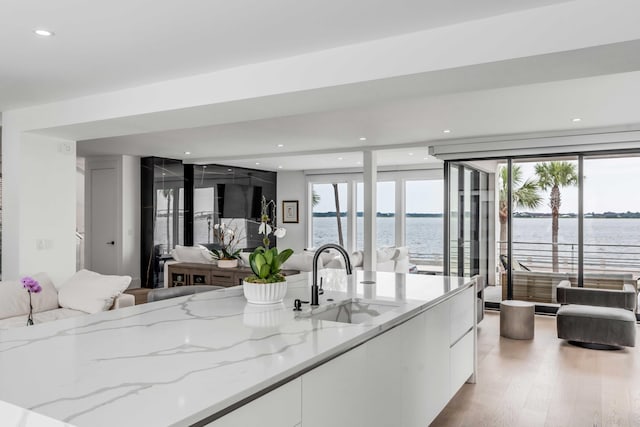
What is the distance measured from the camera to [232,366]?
1.38m

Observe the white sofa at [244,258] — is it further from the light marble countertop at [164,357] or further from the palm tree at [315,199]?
the palm tree at [315,199]

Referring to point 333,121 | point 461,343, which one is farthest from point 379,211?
point 461,343

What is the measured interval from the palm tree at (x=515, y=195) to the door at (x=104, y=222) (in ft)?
20.8

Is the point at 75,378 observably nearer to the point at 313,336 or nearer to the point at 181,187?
the point at 313,336

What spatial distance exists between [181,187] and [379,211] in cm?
426

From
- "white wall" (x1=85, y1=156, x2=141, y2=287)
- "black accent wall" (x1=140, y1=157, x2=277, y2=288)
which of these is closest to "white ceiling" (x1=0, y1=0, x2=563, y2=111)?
"white wall" (x1=85, y1=156, x2=141, y2=287)

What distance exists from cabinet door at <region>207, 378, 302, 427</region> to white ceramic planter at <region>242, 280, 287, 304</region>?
3.04ft

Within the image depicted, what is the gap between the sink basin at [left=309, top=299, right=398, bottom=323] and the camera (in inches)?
97.3

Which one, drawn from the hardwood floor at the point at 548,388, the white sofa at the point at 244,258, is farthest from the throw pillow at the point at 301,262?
the hardwood floor at the point at 548,388

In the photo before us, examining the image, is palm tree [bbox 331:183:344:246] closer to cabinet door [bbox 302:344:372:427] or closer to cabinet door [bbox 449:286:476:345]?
cabinet door [bbox 449:286:476:345]

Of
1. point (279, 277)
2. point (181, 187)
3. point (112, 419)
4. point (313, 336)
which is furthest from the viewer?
point (181, 187)

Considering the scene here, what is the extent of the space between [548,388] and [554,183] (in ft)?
11.2

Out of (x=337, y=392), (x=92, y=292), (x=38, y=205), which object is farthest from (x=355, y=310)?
(x=38, y=205)

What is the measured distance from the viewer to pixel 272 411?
1.32m
